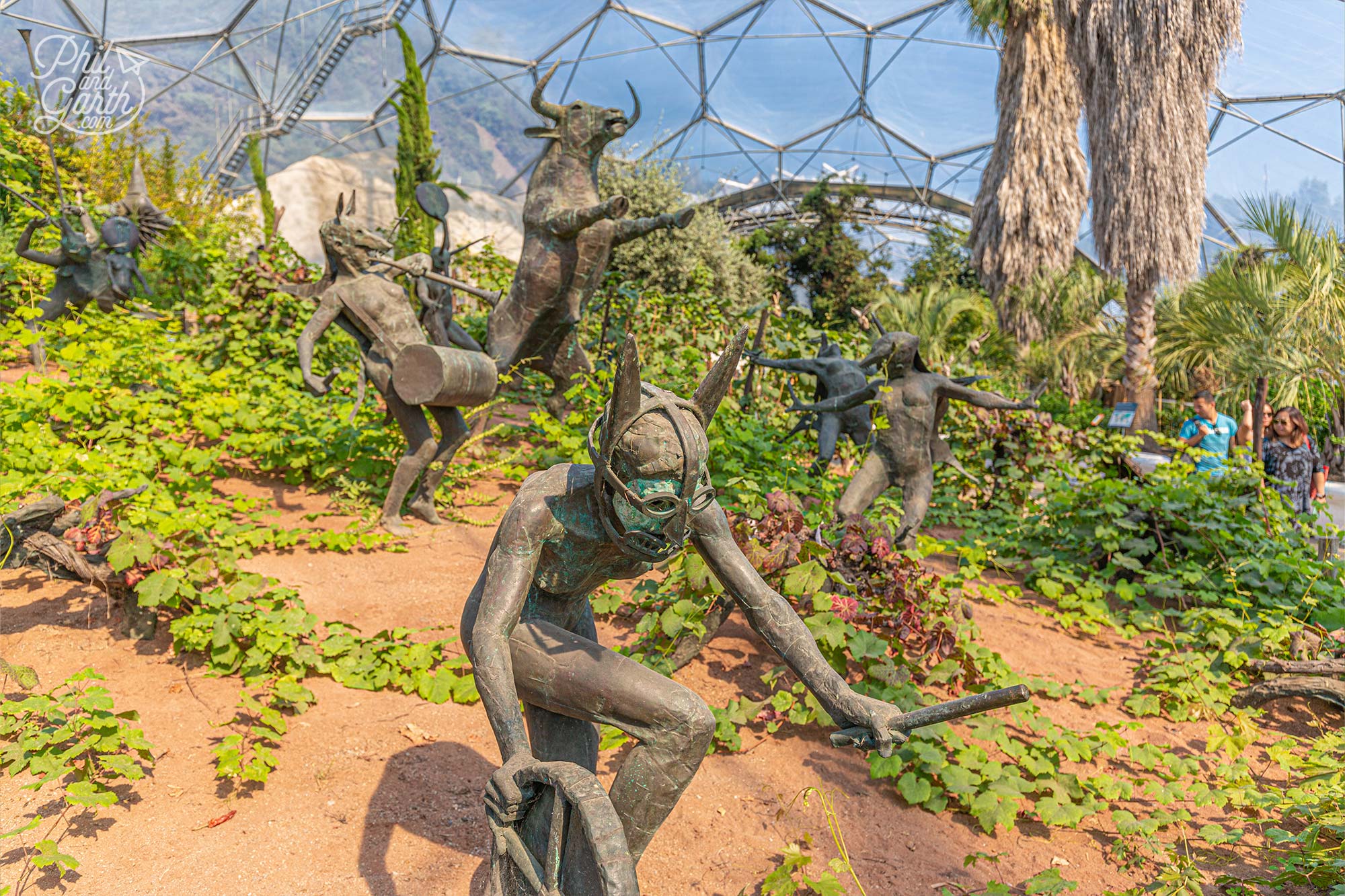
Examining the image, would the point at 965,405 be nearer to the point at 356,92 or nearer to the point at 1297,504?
the point at 1297,504

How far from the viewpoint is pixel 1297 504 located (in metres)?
6.78

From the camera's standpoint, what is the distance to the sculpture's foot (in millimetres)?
6184

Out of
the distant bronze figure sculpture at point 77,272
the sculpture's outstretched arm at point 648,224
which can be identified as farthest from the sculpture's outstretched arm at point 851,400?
the distant bronze figure sculpture at point 77,272

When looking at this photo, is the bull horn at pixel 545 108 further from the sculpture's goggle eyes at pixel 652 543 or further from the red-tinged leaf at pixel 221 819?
the sculpture's goggle eyes at pixel 652 543

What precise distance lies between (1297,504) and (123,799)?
7.97 meters

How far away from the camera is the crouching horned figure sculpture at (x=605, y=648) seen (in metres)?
1.78

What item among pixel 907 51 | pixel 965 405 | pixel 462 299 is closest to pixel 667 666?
pixel 965 405

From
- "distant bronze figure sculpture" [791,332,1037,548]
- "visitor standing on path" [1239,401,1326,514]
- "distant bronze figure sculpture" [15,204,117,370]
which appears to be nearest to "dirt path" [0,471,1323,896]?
"distant bronze figure sculpture" [791,332,1037,548]

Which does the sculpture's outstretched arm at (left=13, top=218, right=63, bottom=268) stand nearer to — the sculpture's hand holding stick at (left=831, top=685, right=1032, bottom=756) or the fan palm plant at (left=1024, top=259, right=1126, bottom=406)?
the sculpture's hand holding stick at (left=831, top=685, right=1032, bottom=756)

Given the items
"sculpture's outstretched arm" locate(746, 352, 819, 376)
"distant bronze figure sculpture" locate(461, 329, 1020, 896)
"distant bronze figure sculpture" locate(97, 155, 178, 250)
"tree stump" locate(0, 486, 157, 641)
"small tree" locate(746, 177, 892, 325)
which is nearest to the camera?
"distant bronze figure sculpture" locate(461, 329, 1020, 896)

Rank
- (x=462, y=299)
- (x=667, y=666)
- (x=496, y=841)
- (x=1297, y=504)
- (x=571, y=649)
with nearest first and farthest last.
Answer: (x=496, y=841)
(x=571, y=649)
(x=667, y=666)
(x=1297, y=504)
(x=462, y=299)

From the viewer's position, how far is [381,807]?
3.17m

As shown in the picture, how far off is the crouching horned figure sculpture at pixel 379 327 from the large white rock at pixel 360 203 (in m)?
12.0

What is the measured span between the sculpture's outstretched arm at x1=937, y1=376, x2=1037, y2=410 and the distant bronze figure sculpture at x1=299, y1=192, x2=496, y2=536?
10.1 feet
